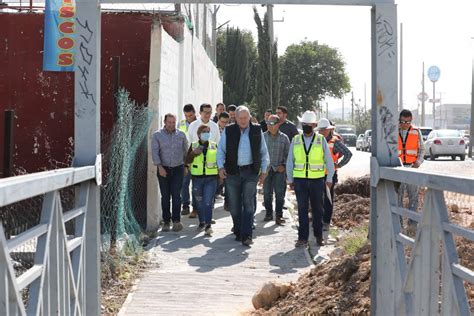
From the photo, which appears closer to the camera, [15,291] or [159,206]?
[15,291]

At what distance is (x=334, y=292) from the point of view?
643 centimetres

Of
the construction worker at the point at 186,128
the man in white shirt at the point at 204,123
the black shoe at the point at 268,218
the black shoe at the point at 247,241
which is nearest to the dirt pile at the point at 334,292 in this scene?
the black shoe at the point at 247,241

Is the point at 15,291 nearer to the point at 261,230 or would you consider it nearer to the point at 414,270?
the point at 414,270

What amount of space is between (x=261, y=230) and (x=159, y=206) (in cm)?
157

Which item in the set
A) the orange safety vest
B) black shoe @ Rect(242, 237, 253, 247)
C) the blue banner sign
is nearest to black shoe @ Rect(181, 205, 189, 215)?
black shoe @ Rect(242, 237, 253, 247)

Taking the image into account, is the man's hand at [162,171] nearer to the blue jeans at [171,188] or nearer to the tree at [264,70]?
the blue jeans at [171,188]

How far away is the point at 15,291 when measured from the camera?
2.81 metres

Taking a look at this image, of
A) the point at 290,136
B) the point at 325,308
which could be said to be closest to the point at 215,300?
the point at 325,308

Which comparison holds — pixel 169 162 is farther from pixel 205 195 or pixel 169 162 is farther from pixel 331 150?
A: pixel 331 150

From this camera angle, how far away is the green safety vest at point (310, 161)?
994 centimetres

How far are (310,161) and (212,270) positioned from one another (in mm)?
2191

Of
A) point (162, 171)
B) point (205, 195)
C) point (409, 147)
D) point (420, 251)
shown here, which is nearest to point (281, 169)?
point (205, 195)

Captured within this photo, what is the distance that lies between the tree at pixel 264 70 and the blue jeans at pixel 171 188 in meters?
22.0

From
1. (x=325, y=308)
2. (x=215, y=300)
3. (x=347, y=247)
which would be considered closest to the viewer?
(x=325, y=308)
